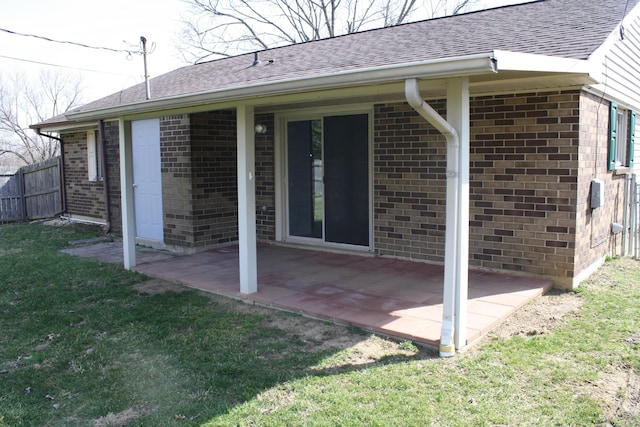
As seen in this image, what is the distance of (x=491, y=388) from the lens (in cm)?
356

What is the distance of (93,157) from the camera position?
1227 cm

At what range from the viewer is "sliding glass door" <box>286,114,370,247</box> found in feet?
25.6

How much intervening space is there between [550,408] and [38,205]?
568 inches

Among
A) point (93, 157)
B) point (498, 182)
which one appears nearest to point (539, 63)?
point (498, 182)

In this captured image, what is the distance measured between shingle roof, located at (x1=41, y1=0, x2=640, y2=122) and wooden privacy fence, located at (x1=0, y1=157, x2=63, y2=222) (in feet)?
20.3

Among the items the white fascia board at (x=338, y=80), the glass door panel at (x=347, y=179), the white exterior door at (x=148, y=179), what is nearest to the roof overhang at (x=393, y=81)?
the white fascia board at (x=338, y=80)

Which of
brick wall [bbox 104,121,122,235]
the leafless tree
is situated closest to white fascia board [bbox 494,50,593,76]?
brick wall [bbox 104,121,122,235]

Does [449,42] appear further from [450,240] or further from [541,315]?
[541,315]

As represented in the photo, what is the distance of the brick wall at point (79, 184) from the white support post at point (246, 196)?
724 cm

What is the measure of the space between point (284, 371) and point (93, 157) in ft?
33.1

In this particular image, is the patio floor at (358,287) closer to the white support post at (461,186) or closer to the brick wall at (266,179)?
the white support post at (461,186)

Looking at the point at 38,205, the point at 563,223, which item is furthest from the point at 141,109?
the point at 38,205

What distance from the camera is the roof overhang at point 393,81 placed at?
3621mm

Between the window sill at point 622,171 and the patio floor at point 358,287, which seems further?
the window sill at point 622,171
